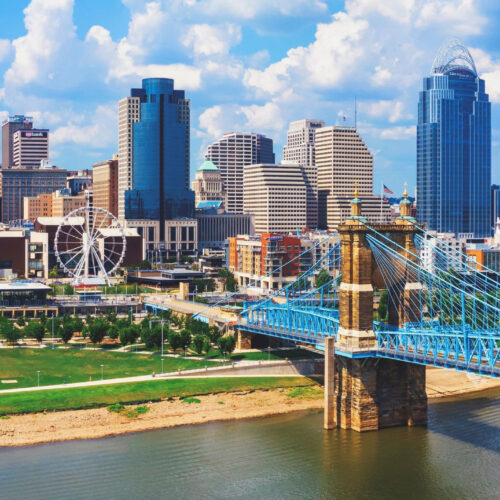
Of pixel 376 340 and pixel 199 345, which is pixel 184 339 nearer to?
pixel 199 345

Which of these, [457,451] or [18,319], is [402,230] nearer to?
[457,451]

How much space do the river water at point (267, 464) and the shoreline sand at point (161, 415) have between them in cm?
199

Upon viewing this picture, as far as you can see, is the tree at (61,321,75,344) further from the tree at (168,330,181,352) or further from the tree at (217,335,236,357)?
the tree at (217,335,236,357)

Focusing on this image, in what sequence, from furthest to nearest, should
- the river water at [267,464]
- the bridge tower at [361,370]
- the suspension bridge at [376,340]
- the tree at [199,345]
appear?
the tree at [199,345], the bridge tower at [361,370], the suspension bridge at [376,340], the river water at [267,464]

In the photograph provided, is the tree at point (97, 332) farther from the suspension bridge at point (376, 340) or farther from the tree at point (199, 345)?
the suspension bridge at point (376, 340)

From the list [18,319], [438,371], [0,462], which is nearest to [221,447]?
[0,462]

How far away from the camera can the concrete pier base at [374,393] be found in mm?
91312

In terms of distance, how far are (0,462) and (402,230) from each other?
158 feet

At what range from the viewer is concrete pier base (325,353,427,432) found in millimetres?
91312

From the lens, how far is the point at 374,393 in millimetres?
91562

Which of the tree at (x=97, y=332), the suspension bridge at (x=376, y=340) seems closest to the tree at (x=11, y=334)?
the tree at (x=97, y=332)

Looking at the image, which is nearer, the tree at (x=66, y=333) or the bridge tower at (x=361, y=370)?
the bridge tower at (x=361, y=370)

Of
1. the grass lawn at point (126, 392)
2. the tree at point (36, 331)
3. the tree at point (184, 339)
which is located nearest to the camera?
the grass lawn at point (126, 392)

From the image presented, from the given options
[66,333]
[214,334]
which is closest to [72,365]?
[66,333]
